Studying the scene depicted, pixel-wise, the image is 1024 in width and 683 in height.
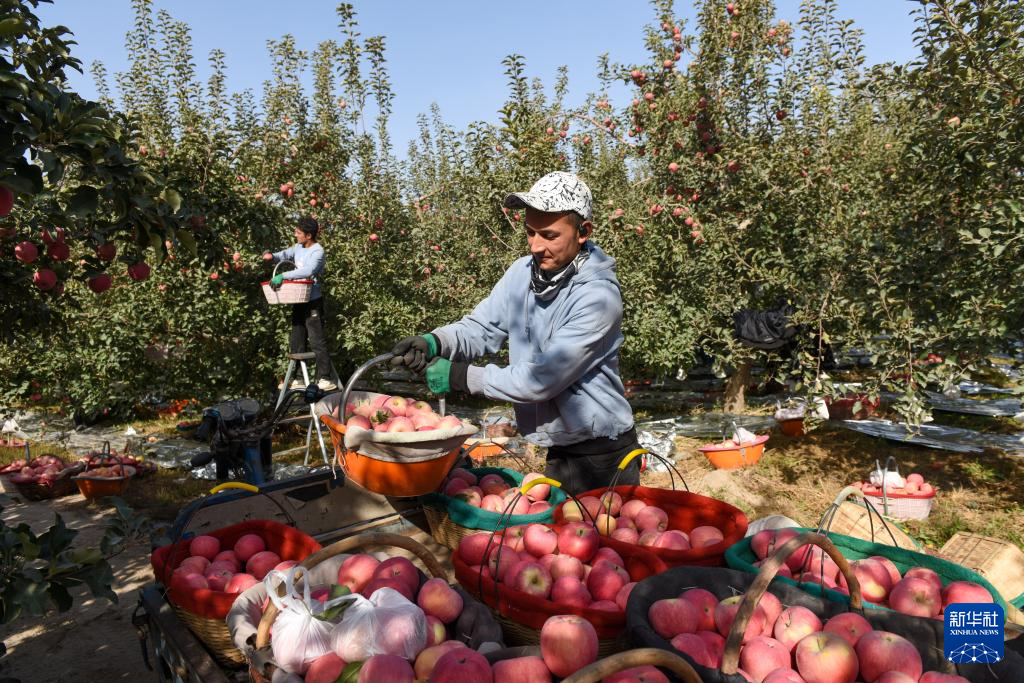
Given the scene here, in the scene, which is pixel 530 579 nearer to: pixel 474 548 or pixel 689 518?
→ pixel 474 548

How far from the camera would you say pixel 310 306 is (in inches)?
271

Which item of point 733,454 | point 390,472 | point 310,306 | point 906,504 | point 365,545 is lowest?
point 906,504

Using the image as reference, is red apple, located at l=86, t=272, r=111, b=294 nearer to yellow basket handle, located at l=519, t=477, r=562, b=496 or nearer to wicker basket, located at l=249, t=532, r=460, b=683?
wicker basket, located at l=249, t=532, r=460, b=683

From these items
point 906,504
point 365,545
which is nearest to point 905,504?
point 906,504

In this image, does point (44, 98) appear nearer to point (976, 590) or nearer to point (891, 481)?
point (976, 590)

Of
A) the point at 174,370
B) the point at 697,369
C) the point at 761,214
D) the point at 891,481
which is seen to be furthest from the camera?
the point at 697,369

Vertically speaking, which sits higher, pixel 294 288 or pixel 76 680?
pixel 294 288

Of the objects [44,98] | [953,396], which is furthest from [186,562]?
[953,396]

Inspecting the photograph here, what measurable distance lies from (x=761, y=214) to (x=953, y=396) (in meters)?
4.54

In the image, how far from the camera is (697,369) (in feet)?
37.7

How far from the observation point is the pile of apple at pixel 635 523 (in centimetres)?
205

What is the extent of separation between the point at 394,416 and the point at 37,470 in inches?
217

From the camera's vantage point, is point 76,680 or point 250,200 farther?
point 250,200

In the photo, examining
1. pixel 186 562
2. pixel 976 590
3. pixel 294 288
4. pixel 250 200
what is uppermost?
pixel 250 200
